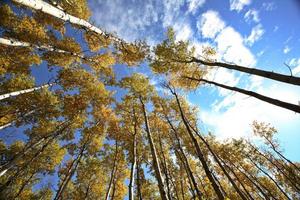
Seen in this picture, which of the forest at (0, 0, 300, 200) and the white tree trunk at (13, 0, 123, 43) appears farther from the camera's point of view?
the forest at (0, 0, 300, 200)

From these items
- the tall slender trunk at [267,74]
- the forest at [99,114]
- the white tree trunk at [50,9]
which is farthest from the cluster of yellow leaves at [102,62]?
the tall slender trunk at [267,74]

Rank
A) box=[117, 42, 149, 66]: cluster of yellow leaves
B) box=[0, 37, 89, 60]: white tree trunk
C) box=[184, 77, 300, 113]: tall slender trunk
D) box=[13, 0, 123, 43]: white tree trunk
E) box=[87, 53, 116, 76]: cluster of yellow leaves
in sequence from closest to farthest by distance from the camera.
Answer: box=[13, 0, 123, 43]: white tree trunk < box=[184, 77, 300, 113]: tall slender trunk < box=[0, 37, 89, 60]: white tree trunk < box=[117, 42, 149, 66]: cluster of yellow leaves < box=[87, 53, 116, 76]: cluster of yellow leaves

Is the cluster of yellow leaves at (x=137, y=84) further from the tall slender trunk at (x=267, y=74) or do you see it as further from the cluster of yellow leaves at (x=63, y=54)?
the tall slender trunk at (x=267, y=74)

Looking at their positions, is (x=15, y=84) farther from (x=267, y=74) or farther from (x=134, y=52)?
(x=267, y=74)

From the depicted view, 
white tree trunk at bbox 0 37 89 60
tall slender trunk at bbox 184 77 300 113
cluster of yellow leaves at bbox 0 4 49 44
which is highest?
cluster of yellow leaves at bbox 0 4 49 44

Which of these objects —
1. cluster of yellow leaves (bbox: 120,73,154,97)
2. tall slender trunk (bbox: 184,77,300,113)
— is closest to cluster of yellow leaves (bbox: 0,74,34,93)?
cluster of yellow leaves (bbox: 120,73,154,97)

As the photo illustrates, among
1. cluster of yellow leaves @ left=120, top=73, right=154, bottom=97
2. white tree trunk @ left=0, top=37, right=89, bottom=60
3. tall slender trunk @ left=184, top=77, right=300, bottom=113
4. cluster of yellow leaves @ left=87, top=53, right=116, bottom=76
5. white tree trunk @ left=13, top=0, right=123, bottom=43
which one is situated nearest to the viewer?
white tree trunk @ left=13, top=0, right=123, bottom=43

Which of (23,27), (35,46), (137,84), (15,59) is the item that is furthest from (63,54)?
(137,84)

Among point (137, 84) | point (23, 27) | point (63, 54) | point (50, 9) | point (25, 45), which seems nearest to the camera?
point (50, 9)

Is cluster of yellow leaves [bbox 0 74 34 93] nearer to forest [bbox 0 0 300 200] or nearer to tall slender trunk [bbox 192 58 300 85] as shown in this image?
forest [bbox 0 0 300 200]

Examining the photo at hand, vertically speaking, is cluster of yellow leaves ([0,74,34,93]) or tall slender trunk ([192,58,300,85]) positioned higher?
cluster of yellow leaves ([0,74,34,93])

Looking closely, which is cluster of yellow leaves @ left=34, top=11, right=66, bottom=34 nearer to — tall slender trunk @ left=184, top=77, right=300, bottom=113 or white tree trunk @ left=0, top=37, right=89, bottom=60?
white tree trunk @ left=0, top=37, right=89, bottom=60

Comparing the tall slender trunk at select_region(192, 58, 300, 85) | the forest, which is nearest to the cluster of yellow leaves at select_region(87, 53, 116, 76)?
the forest

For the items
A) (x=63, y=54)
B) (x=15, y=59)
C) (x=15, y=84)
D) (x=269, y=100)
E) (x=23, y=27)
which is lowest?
(x=269, y=100)
